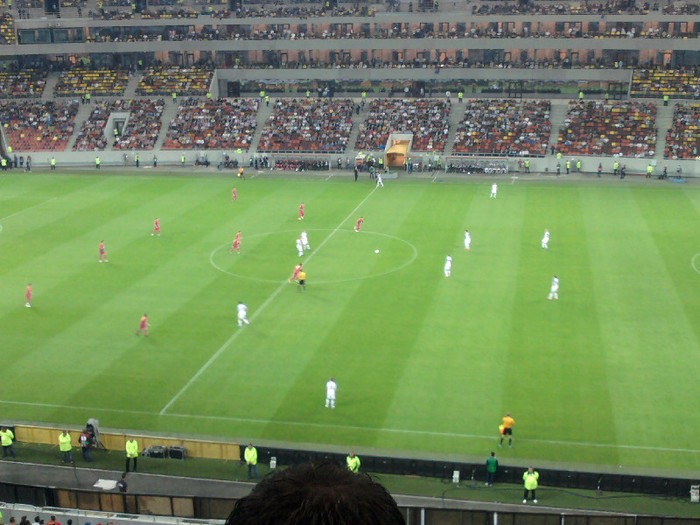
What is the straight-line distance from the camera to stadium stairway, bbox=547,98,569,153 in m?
74.1

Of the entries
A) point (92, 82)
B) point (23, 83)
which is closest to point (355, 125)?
point (92, 82)

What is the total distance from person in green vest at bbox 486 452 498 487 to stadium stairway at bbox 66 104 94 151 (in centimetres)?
6547

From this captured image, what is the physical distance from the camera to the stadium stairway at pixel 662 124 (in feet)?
230

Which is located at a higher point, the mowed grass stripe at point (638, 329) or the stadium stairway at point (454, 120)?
the stadium stairway at point (454, 120)

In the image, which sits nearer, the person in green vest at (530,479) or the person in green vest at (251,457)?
the person in green vest at (530,479)

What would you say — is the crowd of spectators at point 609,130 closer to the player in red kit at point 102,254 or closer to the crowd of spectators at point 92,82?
the player in red kit at point 102,254

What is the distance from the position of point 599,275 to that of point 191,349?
20.9 meters

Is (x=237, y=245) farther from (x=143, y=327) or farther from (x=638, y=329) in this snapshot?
(x=638, y=329)

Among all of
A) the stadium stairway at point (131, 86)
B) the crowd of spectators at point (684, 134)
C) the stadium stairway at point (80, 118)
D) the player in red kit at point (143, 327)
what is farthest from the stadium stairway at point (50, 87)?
the crowd of spectators at point (684, 134)

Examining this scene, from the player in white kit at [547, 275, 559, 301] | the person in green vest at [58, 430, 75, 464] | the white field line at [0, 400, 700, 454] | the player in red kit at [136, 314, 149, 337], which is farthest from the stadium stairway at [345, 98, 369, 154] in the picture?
the person in green vest at [58, 430, 75, 464]

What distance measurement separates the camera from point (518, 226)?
5156 cm

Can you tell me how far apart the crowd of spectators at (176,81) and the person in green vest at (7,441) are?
65.0 m

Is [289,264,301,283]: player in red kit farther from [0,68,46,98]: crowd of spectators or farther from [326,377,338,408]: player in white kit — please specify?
[0,68,46,98]: crowd of spectators

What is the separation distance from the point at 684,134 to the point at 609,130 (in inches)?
246
